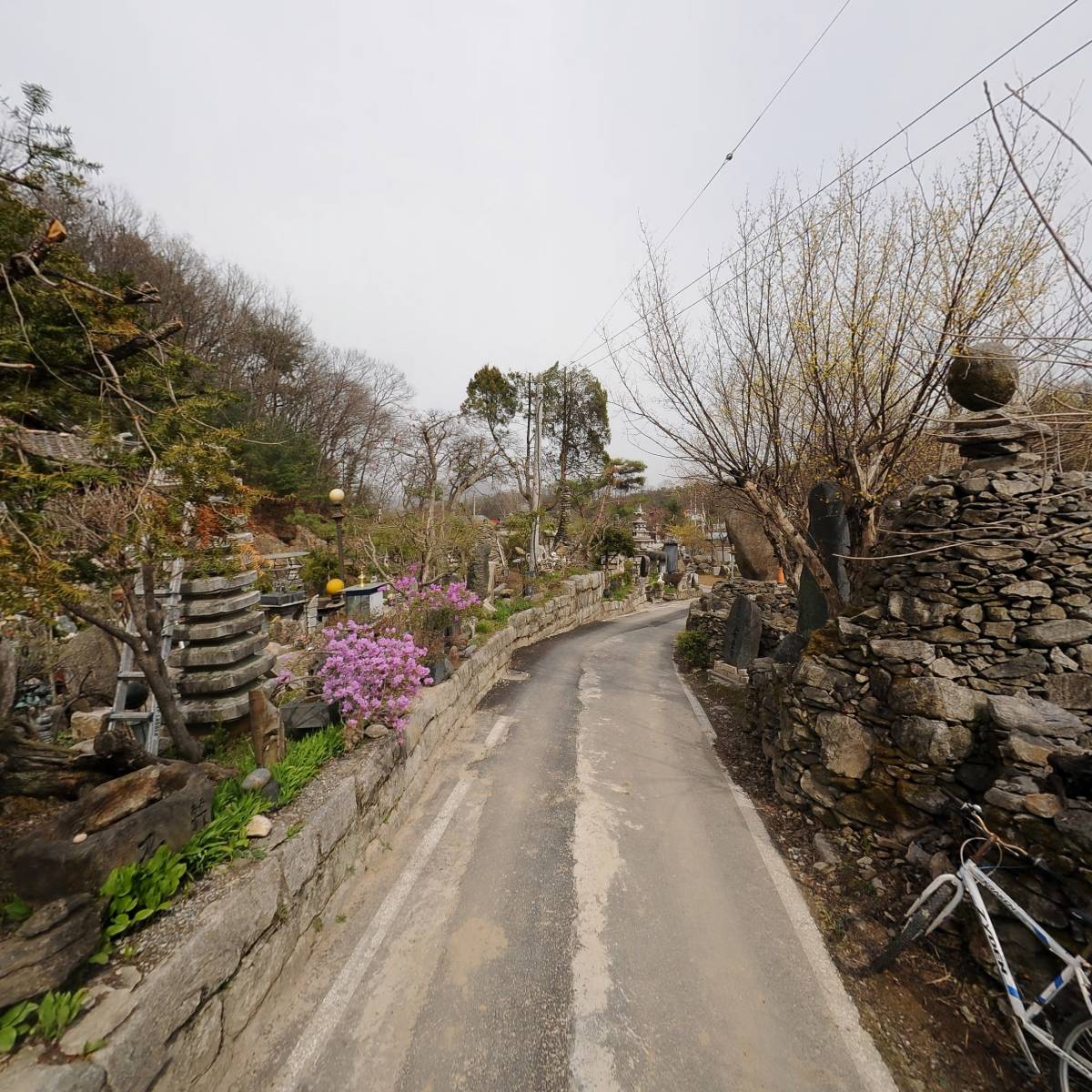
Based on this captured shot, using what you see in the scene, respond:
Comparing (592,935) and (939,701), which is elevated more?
(939,701)

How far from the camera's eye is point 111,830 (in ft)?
7.77

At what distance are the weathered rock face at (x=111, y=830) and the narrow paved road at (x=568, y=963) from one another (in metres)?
1.25

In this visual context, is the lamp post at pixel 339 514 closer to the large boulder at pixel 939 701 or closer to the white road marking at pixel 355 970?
the white road marking at pixel 355 970

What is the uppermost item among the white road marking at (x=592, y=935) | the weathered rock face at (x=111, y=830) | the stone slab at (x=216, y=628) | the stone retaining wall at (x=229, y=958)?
the stone slab at (x=216, y=628)

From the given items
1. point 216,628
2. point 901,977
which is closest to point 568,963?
point 901,977

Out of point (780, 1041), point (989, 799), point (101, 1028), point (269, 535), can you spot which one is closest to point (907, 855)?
point (989, 799)

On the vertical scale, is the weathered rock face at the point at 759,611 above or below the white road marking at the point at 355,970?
above

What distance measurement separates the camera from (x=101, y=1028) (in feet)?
5.97

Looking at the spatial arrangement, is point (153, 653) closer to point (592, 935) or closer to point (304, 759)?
point (304, 759)

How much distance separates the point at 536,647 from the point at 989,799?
33.5 ft

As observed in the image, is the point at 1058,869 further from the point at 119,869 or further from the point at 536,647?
the point at 536,647

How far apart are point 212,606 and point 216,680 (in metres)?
0.74

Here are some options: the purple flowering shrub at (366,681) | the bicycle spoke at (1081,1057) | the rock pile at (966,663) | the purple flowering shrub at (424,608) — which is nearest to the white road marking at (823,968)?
the rock pile at (966,663)

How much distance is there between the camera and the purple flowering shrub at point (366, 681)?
455 cm
